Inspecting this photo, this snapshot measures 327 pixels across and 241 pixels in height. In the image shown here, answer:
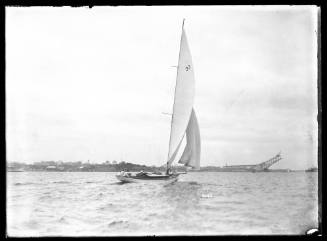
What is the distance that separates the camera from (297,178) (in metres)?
10.3

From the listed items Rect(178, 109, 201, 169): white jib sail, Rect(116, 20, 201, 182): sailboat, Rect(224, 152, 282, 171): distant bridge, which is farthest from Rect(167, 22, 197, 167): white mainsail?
Rect(224, 152, 282, 171): distant bridge

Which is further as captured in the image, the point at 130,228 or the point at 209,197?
the point at 209,197

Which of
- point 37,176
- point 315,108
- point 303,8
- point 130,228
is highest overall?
point 303,8

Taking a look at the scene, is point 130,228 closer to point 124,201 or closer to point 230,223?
point 124,201

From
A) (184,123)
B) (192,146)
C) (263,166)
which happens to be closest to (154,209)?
(192,146)

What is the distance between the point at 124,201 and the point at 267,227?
287 centimetres

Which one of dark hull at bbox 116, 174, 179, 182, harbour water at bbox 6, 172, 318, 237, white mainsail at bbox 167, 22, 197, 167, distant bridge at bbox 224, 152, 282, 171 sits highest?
white mainsail at bbox 167, 22, 197, 167

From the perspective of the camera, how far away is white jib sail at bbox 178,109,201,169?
1113 centimetres

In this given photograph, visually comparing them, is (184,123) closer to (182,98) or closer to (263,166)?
(182,98)

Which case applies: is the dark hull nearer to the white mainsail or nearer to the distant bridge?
the white mainsail

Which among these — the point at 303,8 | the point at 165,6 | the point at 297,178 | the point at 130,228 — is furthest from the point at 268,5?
the point at 130,228

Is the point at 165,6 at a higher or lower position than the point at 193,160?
higher

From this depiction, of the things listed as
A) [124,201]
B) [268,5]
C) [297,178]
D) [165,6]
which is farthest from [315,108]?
[124,201]

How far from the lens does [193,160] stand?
1152 cm
